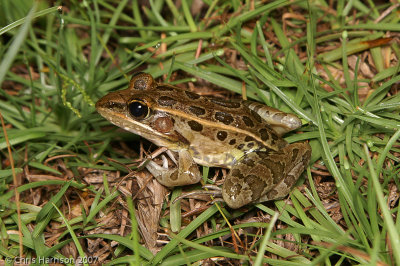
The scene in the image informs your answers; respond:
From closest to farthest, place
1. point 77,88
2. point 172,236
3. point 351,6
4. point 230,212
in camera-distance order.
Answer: point 172,236, point 230,212, point 77,88, point 351,6

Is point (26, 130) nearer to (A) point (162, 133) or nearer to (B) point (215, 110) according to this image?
(A) point (162, 133)

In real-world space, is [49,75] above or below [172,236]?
above

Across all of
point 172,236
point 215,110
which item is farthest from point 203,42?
point 172,236

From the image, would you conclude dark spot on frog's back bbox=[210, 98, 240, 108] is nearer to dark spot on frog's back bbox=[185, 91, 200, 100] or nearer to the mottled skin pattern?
the mottled skin pattern

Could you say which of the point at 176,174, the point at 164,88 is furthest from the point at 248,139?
the point at 164,88

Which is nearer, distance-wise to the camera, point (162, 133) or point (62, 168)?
point (162, 133)

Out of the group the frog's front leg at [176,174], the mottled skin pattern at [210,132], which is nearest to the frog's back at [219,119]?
the mottled skin pattern at [210,132]

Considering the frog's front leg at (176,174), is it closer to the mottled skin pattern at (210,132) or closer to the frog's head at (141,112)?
the mottled skin pattern at (210,132)

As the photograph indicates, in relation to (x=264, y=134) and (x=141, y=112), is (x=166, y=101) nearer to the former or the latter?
(x=141, y=112)
